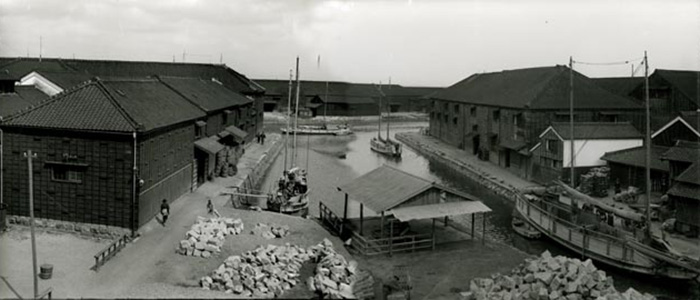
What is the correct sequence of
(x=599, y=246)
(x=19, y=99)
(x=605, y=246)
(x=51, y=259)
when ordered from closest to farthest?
(x=51, y=259) < (x=605, y=246) < (x=599, y=246) < (x=19, y=99)

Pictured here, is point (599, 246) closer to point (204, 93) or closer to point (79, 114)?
point (79, 114)

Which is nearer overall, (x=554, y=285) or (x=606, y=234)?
(x=554, y=285)

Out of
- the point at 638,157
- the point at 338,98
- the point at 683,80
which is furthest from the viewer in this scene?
the point at 338,98

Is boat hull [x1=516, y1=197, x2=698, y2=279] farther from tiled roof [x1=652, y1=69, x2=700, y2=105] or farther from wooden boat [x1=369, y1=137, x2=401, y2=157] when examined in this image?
wooden boat [x1=369, y1=137, x2=401, y2=157]

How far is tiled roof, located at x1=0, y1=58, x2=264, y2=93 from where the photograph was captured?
6650 cm

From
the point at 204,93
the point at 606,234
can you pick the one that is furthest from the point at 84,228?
the point at 204,93

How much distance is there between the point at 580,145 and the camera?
141ft

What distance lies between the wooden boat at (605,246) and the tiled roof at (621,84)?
39.8m

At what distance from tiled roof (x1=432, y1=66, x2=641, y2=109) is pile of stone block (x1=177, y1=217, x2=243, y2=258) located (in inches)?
1253

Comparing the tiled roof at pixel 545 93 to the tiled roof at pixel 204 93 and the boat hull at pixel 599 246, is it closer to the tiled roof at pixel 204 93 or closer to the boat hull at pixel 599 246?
the boat hull at pixel 599 246

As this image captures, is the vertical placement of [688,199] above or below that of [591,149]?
below

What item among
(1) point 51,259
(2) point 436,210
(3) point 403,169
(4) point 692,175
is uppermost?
(4) point 692,175

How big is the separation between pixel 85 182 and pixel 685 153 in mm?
31066

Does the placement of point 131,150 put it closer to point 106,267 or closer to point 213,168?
Answer: point 106,267
